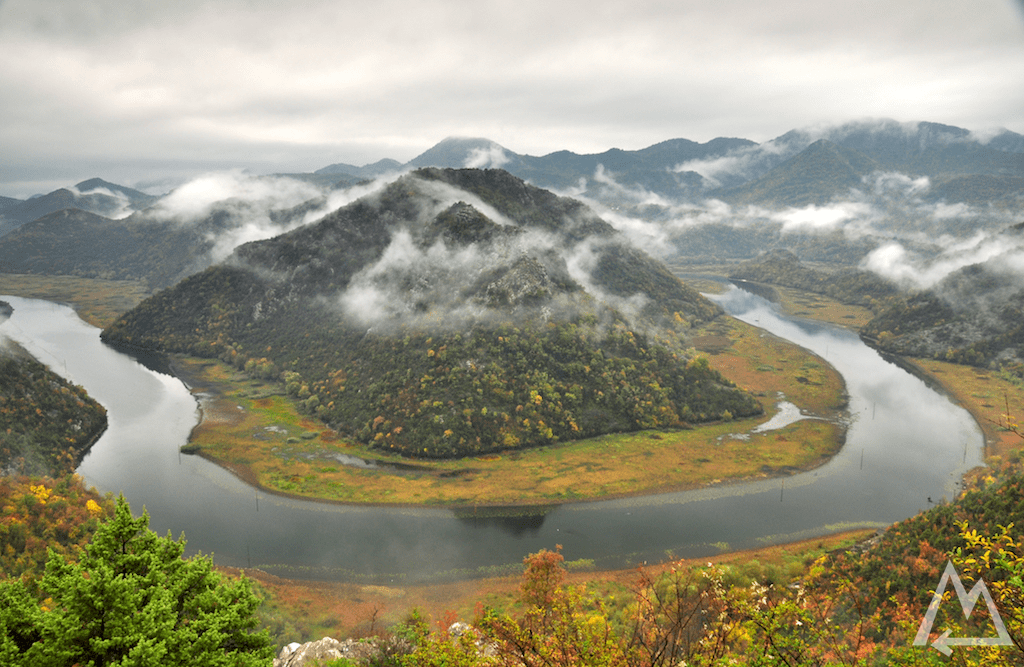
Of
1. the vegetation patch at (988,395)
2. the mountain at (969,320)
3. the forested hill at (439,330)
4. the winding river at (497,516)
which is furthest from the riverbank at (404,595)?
the mountain at (969,320)

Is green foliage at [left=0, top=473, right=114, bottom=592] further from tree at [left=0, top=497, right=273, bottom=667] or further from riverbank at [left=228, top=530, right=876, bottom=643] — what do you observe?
tree at [left=0, top=497, right=273, bottom=667]

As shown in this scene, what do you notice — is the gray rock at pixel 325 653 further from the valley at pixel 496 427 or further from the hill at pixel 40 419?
the hill at pixel 40 419

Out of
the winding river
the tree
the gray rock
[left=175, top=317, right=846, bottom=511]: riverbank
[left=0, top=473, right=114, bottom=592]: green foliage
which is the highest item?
the tree

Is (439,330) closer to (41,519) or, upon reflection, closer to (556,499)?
(556,499)

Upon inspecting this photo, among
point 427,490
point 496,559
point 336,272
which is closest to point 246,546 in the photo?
point 427,490

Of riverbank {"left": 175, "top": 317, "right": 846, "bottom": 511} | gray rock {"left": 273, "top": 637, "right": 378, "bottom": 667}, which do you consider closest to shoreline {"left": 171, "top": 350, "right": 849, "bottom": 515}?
riverbank {"left": 175, "top": 317, "right": 846, "bottom": 511}

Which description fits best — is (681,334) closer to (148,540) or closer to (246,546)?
(246,546)
